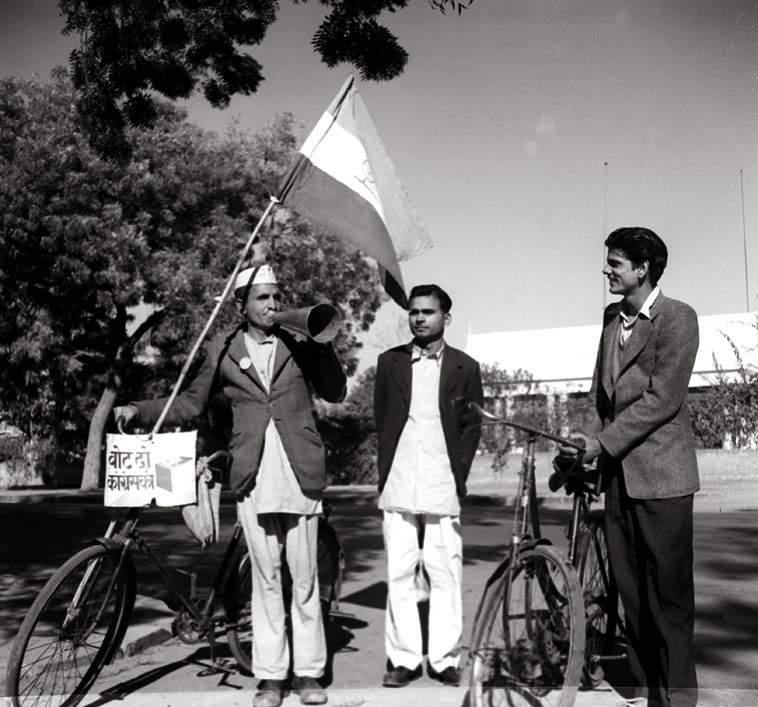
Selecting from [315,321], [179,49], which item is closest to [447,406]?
[315,321]

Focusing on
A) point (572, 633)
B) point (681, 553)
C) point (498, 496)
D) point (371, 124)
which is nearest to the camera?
point (572, 633)

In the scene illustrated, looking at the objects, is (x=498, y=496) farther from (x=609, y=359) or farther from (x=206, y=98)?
(x=609, y=359)

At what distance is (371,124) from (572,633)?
2.83 m

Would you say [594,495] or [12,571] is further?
[12,571]

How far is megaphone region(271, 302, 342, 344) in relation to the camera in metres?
4.38

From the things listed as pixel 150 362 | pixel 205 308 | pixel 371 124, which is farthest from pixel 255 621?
pixel 150 362

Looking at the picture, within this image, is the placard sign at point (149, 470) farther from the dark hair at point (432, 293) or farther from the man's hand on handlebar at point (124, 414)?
the dark hair at point (432, 293)

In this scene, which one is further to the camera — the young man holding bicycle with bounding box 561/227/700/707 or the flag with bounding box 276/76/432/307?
the flag with bounding box 276/76/432/307

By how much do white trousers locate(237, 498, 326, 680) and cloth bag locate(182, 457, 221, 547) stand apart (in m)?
0.22

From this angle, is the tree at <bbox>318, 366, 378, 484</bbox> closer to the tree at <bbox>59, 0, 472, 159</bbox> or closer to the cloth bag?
the tree at <bbox>59, 0, 472, 159</bbox>

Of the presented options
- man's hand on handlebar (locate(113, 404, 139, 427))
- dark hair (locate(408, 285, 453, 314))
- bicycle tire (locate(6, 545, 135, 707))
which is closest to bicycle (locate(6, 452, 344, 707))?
bicycle tire (locate(6, 545, 135, 707))

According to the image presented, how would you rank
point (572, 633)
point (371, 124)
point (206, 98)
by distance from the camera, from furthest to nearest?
1. point (206, 98)
2. point (371, 124)
3. point (572, 633)

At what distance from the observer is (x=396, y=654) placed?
4.63 m

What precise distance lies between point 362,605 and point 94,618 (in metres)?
3.06
